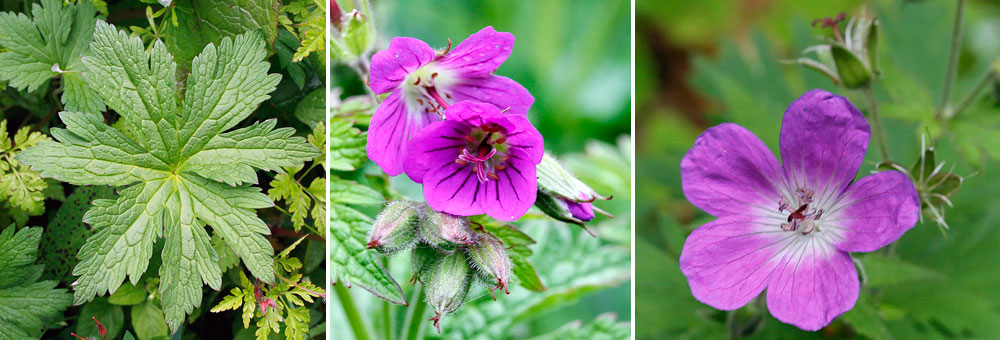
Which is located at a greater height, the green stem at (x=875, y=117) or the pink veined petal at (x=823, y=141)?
the pink veined petal at (x=823, y=141)

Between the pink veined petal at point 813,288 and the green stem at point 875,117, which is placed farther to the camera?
the green stem at point 875,117

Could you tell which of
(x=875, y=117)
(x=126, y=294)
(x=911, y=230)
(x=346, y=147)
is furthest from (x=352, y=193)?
(x=911, y=230)

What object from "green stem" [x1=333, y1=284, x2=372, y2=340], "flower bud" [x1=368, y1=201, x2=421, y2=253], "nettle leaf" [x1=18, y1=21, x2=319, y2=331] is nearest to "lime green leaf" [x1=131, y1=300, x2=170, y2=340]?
"nettle leaf" [x1=18, y1=21, x2=319, y2=331]

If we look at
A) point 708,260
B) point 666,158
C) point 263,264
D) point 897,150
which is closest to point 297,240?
point 263,264

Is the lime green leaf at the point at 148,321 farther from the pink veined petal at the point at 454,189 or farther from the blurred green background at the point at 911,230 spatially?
the blurred green background at the point at 911,230

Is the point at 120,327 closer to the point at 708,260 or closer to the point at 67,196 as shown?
the point at 67,196

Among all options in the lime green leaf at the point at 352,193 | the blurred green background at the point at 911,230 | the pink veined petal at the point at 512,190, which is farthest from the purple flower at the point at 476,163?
the blurred green background at the point at 911,230

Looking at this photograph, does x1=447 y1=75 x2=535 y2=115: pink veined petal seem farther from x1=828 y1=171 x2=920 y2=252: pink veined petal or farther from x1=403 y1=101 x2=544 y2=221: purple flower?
x1=828 y1=171 x2=920 y2=252: pink veined petal
